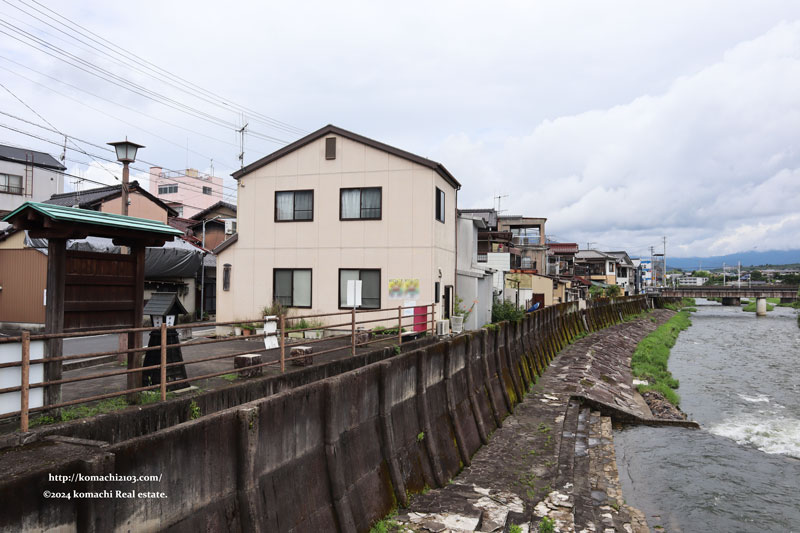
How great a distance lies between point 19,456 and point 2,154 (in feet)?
144

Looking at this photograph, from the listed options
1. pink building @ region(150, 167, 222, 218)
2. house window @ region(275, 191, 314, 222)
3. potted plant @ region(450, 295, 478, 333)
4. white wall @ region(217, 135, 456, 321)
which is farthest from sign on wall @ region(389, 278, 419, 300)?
pink building @ region(150, 167, 222, 218)

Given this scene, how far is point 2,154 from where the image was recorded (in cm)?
3838

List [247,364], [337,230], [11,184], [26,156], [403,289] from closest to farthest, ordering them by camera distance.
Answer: [247,364] < [403,289] < [337,230] < [11,184] < [26,156]

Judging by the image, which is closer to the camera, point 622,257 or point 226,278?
point 226,278

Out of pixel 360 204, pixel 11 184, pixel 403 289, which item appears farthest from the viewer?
pixel 11 184

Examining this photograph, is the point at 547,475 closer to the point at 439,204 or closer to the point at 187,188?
the point at 439,204

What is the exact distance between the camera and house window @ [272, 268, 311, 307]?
22.2 metres

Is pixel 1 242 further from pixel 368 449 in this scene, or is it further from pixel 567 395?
pixel 567 395

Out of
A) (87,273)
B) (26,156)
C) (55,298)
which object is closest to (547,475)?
(87,273)

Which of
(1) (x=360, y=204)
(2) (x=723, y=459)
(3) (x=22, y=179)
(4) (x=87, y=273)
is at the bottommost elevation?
(2) (x=723, y=459)

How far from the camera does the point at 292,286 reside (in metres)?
22.4

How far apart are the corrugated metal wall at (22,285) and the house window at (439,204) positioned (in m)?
18.7

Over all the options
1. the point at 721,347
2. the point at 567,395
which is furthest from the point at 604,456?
the point at 721,347

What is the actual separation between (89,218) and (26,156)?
42655 millimetres
